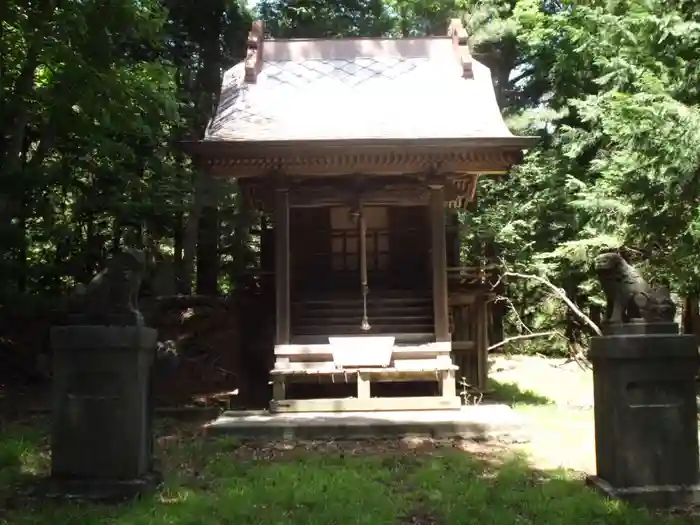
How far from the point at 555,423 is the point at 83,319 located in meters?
6.38

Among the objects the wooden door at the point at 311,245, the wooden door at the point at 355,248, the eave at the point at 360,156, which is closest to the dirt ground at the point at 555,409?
the wooden door at the point at 355,248

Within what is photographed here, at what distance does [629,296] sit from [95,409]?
4473 millimetres

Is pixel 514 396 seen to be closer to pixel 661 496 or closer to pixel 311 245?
pixel 311 245

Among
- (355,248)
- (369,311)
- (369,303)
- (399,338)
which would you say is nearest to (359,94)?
(355,248)

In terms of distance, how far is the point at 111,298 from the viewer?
6.15 m

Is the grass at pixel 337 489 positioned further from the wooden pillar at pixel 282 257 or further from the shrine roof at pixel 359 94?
the shrine roof at pixel 359 94

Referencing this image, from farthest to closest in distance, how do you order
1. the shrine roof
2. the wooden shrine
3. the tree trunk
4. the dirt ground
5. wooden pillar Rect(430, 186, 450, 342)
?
the tree trunk → wooden pillar Rect(430, 186, 450, 342) → the shrine roof → the wooden shrine → the dirt ground

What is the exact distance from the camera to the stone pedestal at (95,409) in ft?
19.0

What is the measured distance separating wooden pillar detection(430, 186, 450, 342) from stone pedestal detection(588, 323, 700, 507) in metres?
5.40

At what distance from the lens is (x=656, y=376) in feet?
18.9

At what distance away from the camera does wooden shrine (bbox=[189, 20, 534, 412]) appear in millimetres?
10680

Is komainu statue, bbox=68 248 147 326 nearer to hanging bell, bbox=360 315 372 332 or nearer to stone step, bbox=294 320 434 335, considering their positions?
hanging bell, bbox=360 315 372 332

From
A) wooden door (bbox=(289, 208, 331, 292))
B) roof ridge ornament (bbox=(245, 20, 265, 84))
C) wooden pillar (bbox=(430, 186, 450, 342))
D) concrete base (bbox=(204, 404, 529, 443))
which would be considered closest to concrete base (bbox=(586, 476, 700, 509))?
concrete base (bbox=(204, 404, 529, 443))

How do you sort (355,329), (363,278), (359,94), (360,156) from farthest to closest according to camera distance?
(359,94) → (355,329) → (363,278) → (360,156)
